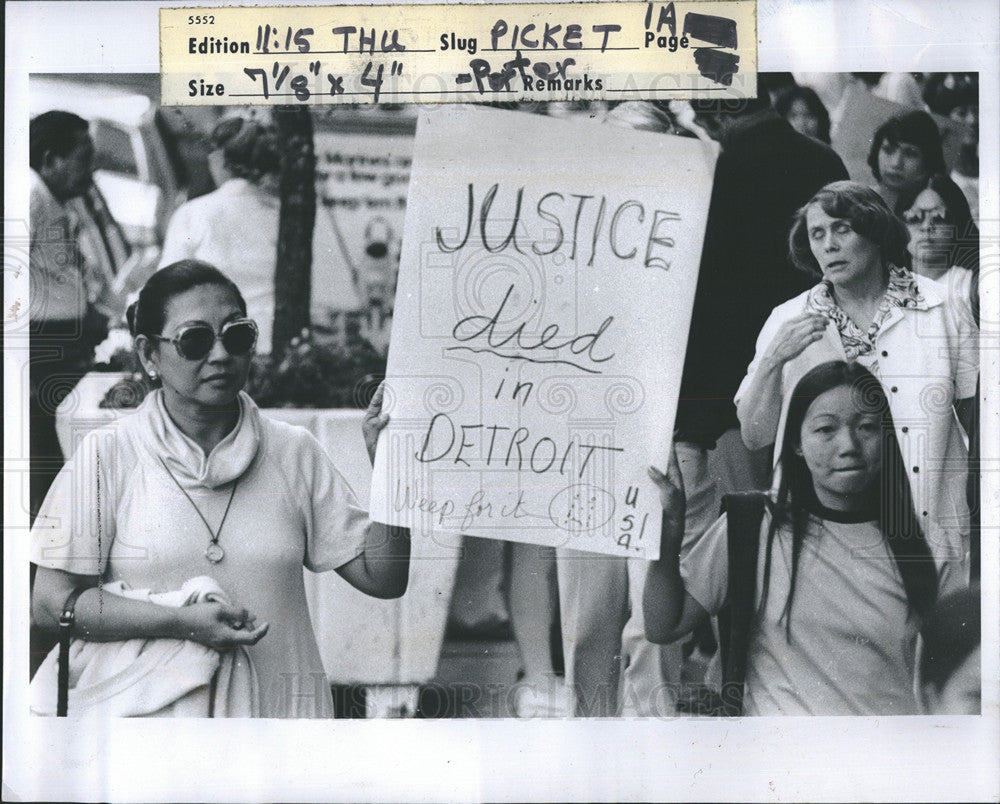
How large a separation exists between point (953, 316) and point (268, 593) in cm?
271

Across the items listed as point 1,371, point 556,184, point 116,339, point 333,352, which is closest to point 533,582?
point 333,352

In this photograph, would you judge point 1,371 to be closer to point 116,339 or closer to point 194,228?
point 116,339

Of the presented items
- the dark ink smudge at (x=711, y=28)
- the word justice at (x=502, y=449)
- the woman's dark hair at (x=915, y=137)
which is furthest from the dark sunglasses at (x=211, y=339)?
the woman's dark hair at (x=915, y=137)

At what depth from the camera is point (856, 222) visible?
13.2 ft

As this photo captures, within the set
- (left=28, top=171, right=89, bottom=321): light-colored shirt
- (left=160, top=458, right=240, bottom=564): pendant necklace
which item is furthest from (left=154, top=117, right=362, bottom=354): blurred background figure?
(left=160, top=458, right=240, bottom=564): pendant necklace

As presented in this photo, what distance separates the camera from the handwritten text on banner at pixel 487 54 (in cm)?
399

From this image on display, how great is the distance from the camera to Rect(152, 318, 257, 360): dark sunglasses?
13.1 feet

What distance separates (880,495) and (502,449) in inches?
54.8

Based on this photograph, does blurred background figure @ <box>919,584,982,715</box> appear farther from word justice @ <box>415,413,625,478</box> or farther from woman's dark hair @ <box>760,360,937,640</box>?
word justice @ <box>415,413,625,478</box>

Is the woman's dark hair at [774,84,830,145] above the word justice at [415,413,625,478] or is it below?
above

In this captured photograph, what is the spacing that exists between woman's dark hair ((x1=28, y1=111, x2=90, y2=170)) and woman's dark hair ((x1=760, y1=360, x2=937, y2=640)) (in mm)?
2802

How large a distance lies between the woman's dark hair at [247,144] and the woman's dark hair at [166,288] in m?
0.39

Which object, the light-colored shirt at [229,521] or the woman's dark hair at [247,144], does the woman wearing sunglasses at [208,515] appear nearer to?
the light-colored shirt at [229,521]

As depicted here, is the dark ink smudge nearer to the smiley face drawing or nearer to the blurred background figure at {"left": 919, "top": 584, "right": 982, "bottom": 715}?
the smiley face drawing
